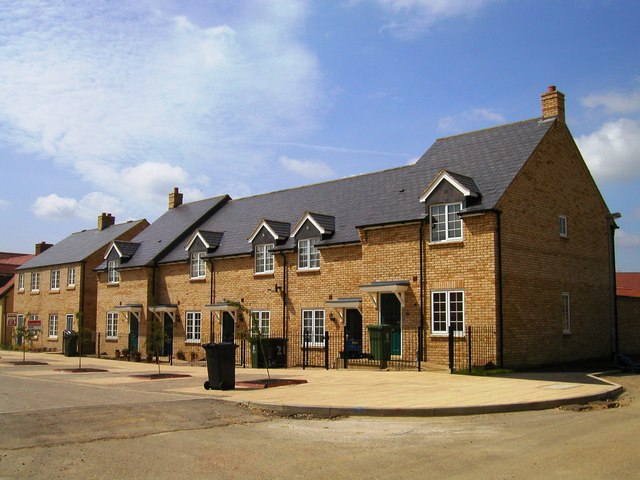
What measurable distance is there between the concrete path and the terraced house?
2564 mm

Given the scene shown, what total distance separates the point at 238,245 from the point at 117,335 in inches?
463

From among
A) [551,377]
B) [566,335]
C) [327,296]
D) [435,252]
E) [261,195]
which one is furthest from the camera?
[261,195]

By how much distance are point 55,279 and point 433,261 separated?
33.0 meters

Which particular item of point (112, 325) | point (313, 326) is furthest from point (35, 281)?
point (313, 326)

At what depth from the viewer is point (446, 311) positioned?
74.7 feet

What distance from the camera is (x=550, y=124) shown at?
2516 centimetres

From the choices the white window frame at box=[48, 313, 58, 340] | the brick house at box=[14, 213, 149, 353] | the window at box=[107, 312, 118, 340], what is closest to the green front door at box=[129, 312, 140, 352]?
the window at box=[107, 312, 118, 340]

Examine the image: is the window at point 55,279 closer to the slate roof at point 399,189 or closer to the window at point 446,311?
the slate roof at point 399,189

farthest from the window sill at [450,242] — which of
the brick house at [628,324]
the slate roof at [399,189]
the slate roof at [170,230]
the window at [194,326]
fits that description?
the slate roof at [170,230]

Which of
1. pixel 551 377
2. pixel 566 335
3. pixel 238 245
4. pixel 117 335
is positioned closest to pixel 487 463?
pixel 551 377

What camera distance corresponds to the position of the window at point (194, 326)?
112ft

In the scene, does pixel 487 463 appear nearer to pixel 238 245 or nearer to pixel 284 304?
pixel 284 304

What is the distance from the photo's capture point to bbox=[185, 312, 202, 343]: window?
34.2 meters

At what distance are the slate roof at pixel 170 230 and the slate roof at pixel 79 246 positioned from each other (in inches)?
157
